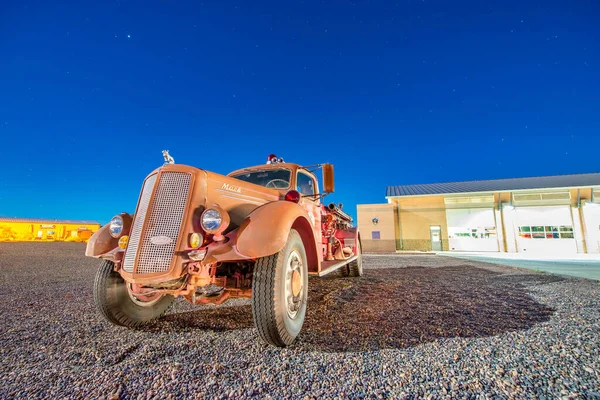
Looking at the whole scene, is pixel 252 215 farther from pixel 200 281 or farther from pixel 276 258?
pixel 200 281

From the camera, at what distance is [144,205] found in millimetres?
2529

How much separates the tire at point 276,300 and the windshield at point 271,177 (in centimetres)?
171

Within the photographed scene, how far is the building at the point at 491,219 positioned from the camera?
16453mm

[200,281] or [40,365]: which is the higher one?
[200,281]

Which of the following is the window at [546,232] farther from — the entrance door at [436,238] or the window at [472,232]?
the entrance door at [436,238]

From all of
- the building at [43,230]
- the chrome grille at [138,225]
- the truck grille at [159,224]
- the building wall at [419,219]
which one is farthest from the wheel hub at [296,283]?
the building at [43,230]

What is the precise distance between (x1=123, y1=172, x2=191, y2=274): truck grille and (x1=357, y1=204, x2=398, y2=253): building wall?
18.2m

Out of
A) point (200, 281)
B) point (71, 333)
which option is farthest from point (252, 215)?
point (71, 333)

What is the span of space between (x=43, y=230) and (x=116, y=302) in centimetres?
3715

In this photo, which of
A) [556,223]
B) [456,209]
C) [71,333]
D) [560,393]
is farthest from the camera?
[456,209]

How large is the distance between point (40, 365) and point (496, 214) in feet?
72.9

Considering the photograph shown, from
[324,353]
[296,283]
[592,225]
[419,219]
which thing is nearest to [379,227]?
[419,219]

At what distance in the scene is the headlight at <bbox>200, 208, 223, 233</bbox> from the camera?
2.32 m

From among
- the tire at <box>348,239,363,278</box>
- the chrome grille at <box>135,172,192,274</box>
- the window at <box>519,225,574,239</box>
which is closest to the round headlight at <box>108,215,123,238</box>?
the chrome grille at <box>135,172,192,274</box>
